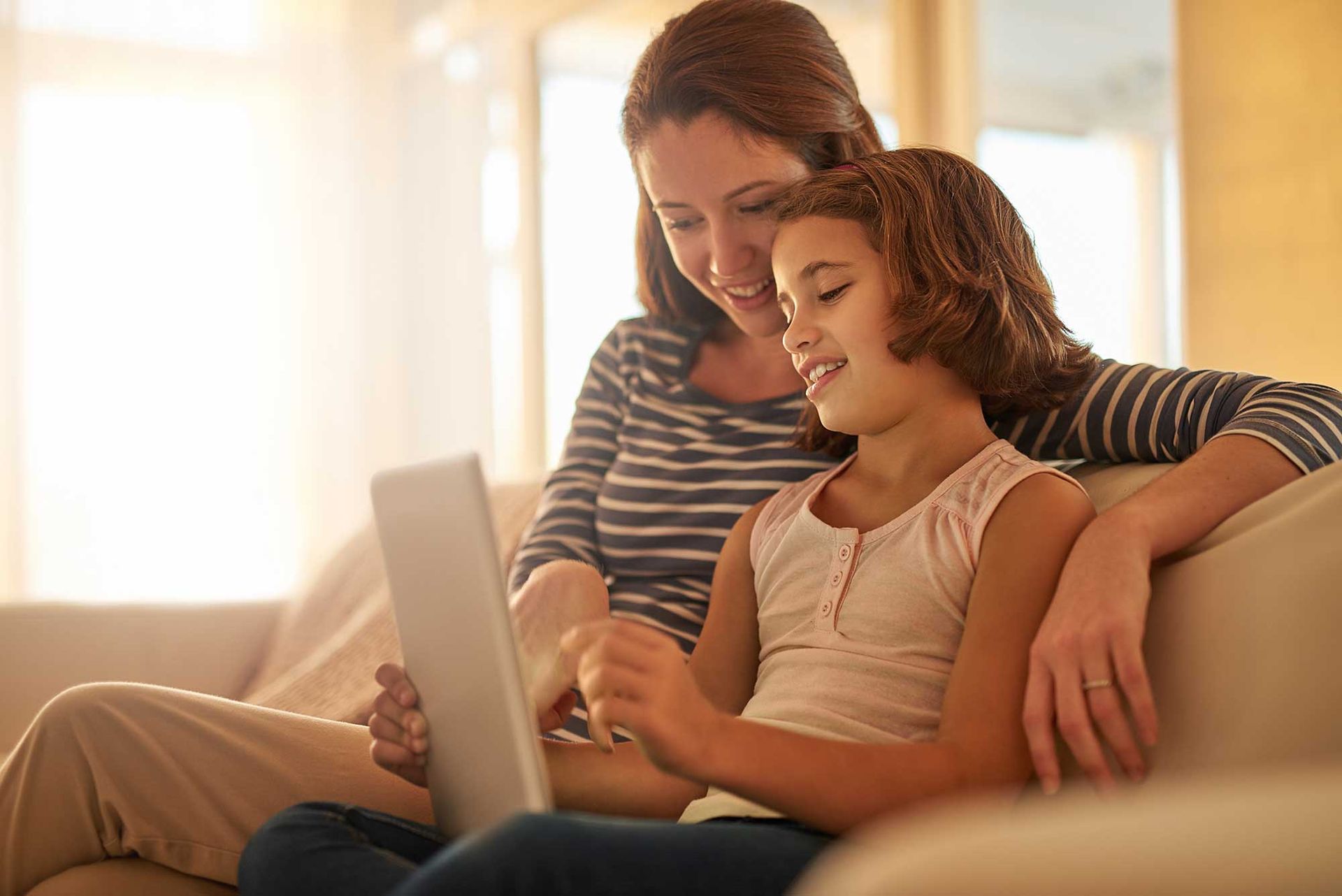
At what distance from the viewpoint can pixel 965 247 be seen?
1.11m

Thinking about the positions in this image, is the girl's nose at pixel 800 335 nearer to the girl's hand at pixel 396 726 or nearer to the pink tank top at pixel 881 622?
the pink tank top at pixel 881 622

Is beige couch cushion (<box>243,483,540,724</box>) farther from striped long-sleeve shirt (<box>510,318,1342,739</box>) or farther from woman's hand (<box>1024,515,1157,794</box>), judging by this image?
woman's hand (<box>1024,515,1157,794</box>)

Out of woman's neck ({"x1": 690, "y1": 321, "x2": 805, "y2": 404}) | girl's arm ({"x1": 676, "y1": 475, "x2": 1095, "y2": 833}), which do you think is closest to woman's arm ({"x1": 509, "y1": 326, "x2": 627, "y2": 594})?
woman's neck ({"x1": 690, "y1": 321, "x2": 805, "y2": 404})

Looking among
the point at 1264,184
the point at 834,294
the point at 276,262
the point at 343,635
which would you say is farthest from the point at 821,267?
the point at 276,262

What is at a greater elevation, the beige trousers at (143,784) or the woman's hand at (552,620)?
the woman's hand at (552,620)

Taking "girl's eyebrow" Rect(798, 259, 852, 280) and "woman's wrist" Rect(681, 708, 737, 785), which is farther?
"girl's eyebrow" Rect(798, 259, 852, 280)

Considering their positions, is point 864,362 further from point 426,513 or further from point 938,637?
point 426,513

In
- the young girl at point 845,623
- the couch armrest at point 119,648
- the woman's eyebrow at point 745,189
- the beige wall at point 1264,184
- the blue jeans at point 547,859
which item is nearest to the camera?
the blue jeans at point 547,859

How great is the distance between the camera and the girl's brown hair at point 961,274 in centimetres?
107

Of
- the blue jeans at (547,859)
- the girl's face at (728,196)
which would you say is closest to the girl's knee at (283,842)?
the blue jeans at (547,859)

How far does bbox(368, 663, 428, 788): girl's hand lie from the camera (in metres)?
0.98

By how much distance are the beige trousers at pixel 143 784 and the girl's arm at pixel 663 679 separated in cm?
20

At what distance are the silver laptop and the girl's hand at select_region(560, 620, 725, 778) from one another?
0.16ft

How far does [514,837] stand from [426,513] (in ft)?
0.94
